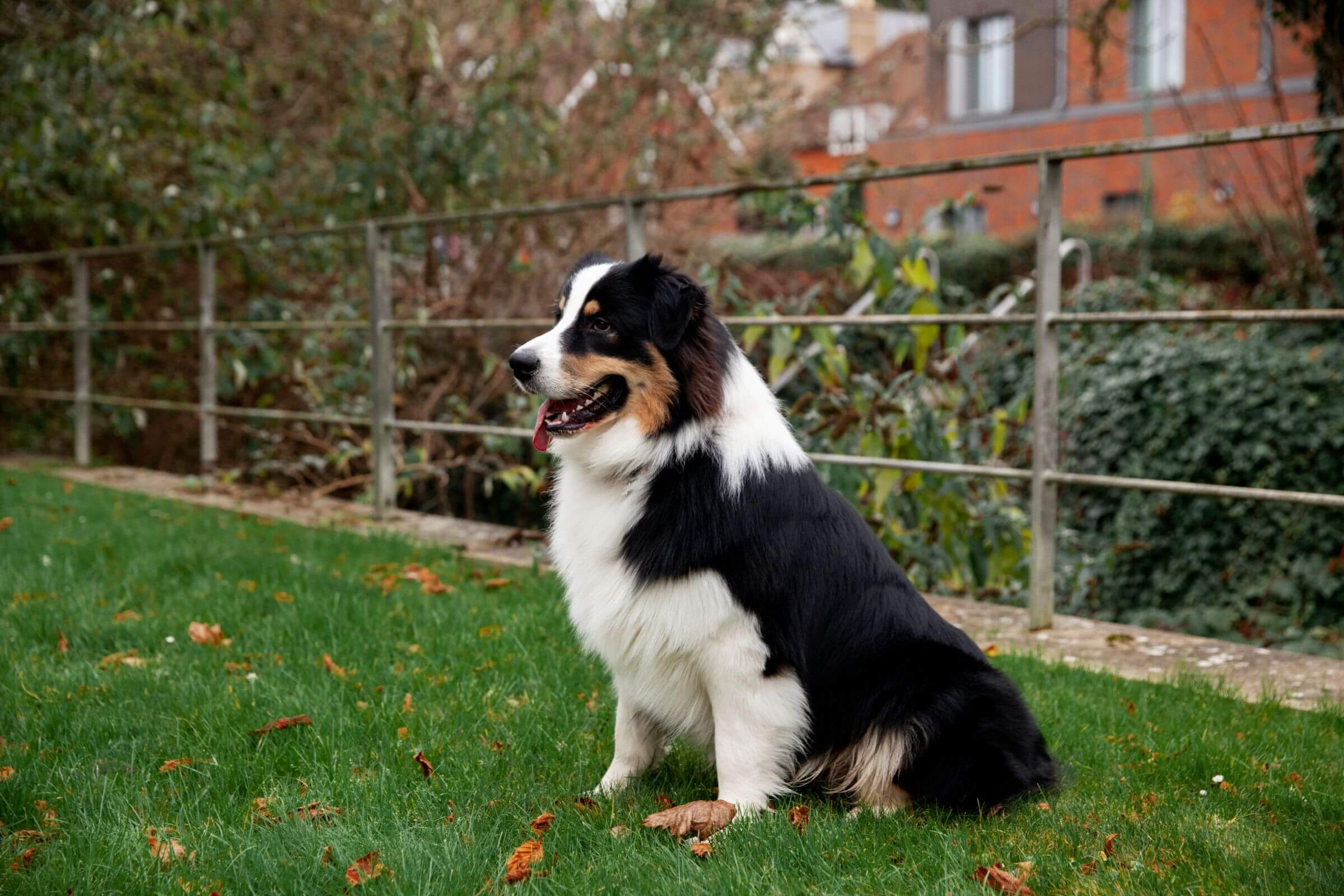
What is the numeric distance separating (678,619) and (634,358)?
0.67 metres

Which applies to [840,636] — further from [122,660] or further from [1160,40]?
[1160,40]

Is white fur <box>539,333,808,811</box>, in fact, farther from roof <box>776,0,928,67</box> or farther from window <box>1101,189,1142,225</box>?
window <box>1101,189,1142,225</box>

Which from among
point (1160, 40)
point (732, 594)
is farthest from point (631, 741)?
point (1160, 40)

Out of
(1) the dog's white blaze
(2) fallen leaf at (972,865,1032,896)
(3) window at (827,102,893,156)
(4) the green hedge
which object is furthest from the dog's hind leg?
(3) window at (827,102,893,156)

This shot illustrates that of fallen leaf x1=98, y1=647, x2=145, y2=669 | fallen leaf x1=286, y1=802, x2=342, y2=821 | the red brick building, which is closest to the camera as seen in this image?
fallen leaf x1=286, y1=802, x2=342, y2=821

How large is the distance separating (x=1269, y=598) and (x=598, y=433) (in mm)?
4589

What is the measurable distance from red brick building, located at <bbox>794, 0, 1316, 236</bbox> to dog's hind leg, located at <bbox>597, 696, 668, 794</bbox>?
41.4 feet

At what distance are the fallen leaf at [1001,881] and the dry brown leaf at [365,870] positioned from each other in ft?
4.04

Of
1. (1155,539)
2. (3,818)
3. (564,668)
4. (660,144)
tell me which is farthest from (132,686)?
(660,144)

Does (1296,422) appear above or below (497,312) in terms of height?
below

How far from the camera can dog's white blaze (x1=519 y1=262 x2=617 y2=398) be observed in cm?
291

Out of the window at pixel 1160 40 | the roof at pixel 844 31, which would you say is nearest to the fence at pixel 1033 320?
the roof at pixel 844 31

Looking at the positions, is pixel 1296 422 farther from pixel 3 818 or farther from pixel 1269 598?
pixel 3 818

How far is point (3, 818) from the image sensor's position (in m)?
2.73
